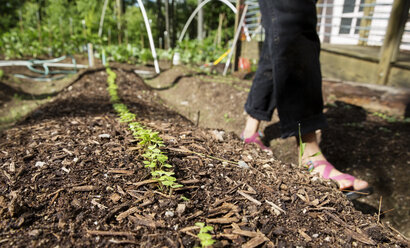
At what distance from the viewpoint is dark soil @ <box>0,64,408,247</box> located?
0.87 m

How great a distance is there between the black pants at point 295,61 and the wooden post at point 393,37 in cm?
253

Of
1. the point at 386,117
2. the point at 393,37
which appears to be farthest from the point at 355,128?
the point at 393,37

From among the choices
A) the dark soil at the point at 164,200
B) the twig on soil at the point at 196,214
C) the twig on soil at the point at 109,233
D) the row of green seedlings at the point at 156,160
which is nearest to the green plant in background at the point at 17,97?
the row of green seedlings at the point at 156,160

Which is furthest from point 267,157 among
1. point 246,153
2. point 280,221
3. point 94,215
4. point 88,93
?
point 88,93

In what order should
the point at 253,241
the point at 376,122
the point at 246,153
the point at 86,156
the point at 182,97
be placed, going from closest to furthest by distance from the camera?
the point at 253,241 < the point at 86,156 < the point at 246,153 < the point at 376,122 < the point at 182,97

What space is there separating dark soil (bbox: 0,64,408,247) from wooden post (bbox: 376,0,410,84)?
3.10 m

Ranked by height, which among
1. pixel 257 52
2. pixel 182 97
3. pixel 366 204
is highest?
pixel 257 52

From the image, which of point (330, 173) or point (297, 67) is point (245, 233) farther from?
point (297, 67)

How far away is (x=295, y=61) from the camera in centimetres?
166

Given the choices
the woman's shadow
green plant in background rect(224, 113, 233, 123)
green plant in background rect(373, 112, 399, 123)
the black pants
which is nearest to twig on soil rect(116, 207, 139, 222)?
the black pants

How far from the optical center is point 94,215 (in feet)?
3.10

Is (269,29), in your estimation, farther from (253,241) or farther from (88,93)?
(88,93)

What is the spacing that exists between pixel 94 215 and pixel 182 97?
10.6 ft

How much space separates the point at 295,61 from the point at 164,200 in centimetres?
119
